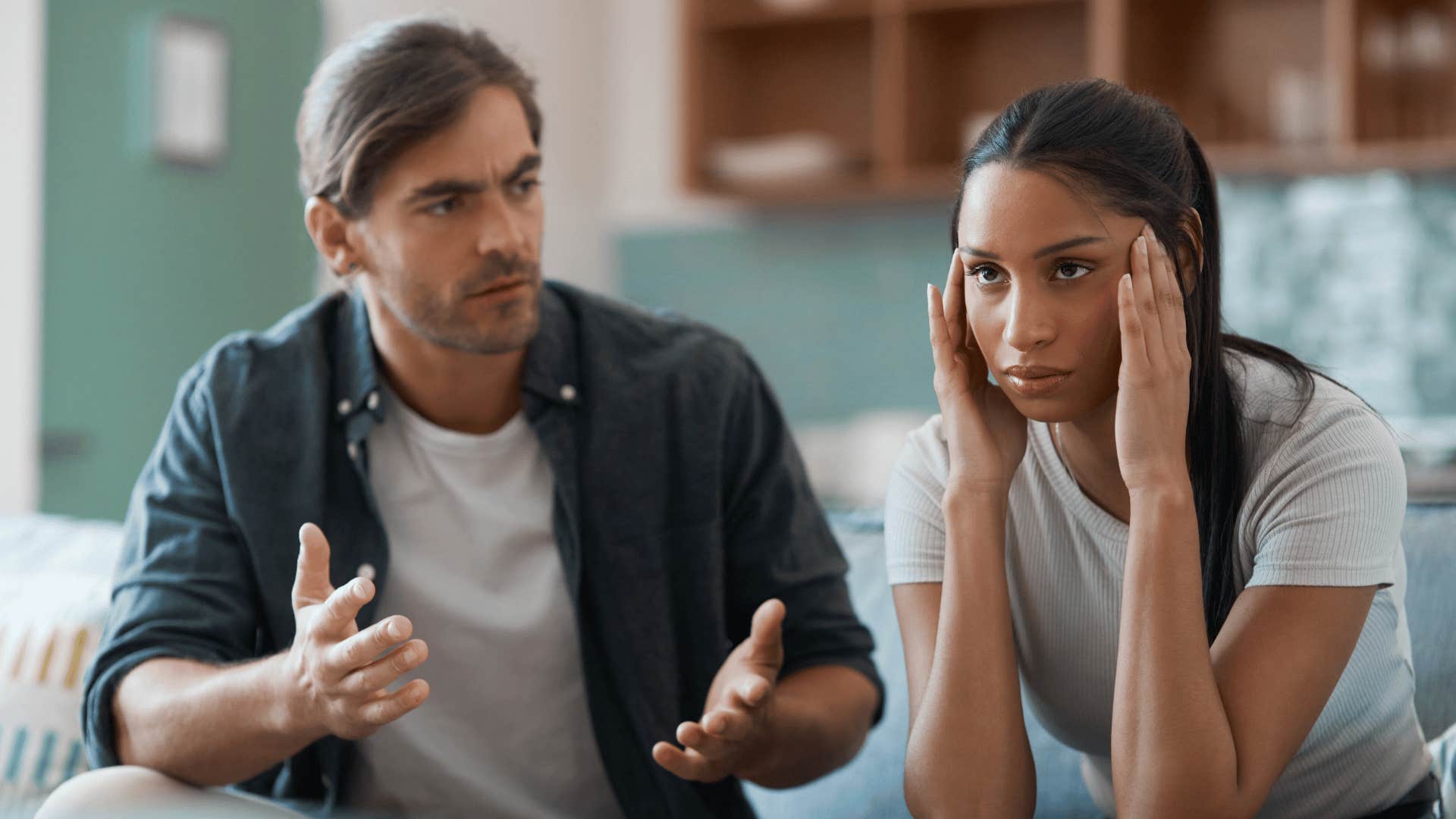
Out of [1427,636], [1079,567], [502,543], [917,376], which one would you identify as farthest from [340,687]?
A: [917,376]


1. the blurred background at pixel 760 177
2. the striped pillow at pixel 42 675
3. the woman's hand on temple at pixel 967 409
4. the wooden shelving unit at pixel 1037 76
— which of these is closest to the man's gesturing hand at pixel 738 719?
the woman's hand on temple at pixel 967 409

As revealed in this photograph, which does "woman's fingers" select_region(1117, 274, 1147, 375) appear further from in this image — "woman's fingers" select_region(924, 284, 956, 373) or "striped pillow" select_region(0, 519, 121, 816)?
"striped pillow" select_region(0, 519, 121, 816)

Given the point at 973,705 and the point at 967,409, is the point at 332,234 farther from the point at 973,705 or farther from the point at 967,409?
the point at 973,705

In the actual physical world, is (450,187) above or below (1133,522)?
above

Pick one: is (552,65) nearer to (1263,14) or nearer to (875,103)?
(875,103)

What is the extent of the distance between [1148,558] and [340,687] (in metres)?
0.67

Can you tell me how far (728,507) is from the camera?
5.45 ft

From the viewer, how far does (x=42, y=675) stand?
1.69 m

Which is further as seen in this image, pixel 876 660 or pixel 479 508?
pixel 876 660

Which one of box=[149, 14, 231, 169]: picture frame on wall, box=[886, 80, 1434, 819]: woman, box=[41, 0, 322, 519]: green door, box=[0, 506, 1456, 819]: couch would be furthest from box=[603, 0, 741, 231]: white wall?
box=[886, 80, 1434, 819]: woman

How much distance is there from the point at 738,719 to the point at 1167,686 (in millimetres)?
369

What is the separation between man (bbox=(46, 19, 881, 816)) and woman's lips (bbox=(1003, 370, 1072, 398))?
46cm

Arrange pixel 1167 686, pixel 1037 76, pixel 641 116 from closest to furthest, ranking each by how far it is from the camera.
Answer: pixel 1167 686
pixel 1037 76
pixel 641 116

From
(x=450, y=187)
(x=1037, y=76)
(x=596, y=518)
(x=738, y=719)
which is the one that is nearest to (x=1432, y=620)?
(x=738, y=719)
